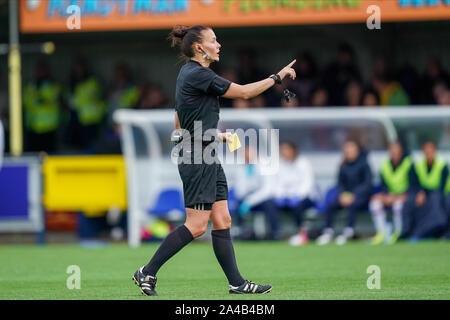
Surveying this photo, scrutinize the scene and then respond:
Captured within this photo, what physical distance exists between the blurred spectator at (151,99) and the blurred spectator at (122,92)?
210 millimetres

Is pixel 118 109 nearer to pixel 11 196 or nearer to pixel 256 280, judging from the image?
pixel 11 196

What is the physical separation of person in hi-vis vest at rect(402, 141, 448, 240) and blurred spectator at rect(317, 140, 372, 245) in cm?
65

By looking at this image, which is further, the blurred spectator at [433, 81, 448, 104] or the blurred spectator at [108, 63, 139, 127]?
the blurred spectator at [108, 63, 139, 127]

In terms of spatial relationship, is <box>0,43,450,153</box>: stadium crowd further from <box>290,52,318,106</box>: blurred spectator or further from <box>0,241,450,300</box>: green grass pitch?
<box>0,241,450,300</box>: green grass pitch

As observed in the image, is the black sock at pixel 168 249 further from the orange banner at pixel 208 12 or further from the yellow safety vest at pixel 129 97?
the yellow safety vest at pixel 129 97

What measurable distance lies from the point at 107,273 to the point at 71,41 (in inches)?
440

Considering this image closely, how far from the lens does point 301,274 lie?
30.7 feet

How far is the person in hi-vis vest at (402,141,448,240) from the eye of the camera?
14.1m

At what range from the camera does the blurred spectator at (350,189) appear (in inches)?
568

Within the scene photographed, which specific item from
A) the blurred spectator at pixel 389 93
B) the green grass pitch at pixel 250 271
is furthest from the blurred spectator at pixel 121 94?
the green grass pitch at pixel 250 271

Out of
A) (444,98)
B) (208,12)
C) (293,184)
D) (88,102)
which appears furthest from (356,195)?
(88,102)

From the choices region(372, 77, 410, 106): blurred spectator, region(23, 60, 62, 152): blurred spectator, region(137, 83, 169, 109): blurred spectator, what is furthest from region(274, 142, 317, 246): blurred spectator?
region(23, 60, 62, 152): blurred spectator

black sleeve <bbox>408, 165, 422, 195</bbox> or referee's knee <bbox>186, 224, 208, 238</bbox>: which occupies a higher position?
referee's knee <bbox>186, 224, 208, 238</bbox>

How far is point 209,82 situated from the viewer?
7262 millimetres
